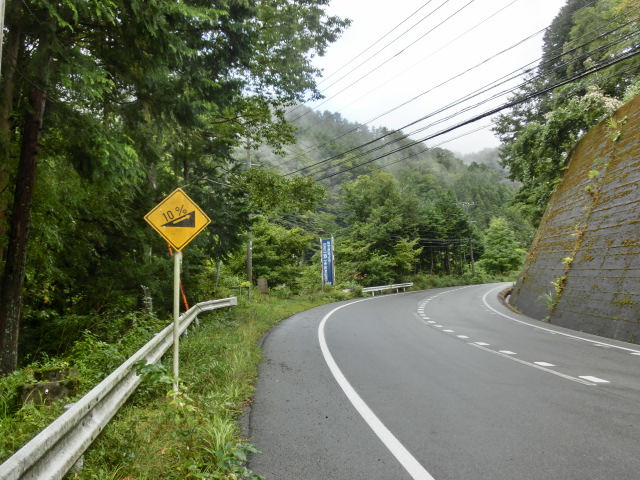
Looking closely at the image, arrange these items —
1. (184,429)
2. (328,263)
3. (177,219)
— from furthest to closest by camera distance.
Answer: (328,263) < (177,219) < (184,429)

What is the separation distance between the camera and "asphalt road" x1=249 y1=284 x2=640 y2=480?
3.29m

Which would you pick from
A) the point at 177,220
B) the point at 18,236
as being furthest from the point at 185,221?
the point at 18,236

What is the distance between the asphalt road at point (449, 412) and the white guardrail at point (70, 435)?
1332mm

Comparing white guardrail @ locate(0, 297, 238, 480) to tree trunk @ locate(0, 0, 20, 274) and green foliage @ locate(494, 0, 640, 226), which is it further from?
green foliage @ locate(494, 0, 640, 226)

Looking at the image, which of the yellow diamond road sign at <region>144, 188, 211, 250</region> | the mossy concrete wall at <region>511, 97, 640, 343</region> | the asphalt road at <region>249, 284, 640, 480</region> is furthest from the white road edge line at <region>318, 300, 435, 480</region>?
the mossy concrete wall at <region>511, 97, 640, 343</region>

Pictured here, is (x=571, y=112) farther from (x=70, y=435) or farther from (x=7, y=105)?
(x=70, y=435)

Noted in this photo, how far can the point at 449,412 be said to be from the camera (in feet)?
14.8

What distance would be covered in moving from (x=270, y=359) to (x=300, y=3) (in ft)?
44.6

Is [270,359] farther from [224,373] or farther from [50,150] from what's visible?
[50,150]

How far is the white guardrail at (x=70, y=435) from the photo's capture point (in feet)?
7.29

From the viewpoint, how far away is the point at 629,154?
512 inches

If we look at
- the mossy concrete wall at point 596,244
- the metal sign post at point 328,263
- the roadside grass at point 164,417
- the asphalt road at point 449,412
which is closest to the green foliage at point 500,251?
the metal sign post at point 328,263

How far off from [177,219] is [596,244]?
499 inches

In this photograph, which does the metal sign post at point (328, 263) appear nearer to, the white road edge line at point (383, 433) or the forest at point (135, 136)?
the forest at point (135, 136)
